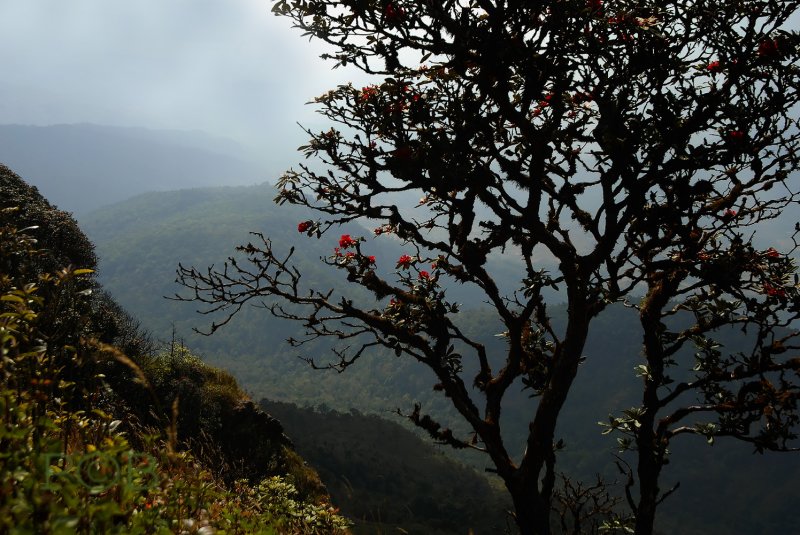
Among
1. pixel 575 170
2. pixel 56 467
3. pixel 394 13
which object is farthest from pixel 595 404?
pixel 56 467

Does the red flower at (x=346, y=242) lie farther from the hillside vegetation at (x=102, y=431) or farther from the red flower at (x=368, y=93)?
→ the hillside vegetation at (x=102, y=431)

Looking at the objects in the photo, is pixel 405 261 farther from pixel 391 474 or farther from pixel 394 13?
pixel 391 474

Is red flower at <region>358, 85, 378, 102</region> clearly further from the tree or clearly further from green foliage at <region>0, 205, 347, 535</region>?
green foliage at <region>0, 205, 347, 535</region>

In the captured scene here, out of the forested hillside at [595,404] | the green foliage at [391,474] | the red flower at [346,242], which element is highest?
the forested hillside at [595,404]

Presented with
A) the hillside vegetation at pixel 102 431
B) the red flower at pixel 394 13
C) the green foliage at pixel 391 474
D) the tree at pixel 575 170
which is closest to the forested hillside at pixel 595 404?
the green foliage at pixel 391 474

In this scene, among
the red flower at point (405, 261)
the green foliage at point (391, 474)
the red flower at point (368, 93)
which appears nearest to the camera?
the red flower at point (368, 93)

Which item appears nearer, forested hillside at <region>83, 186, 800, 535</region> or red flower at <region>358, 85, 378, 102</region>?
red flower at <region>358, 85, 378, 102</region>

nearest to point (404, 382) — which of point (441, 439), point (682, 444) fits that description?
point (682, 444)

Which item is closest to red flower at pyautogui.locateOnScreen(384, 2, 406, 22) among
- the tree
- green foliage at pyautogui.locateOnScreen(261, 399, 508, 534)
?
the tree

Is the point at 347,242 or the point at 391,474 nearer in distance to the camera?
the point at 347,242

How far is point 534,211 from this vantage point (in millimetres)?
5105

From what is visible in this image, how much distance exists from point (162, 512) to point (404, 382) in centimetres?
16812

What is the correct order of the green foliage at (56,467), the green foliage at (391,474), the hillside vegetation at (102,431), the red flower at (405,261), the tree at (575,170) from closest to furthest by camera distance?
the green foliage at (56,467), the hillside vegetation at (102,431), the tree at (575,170), the red flower at (405,261), the green foliage at (391,474)

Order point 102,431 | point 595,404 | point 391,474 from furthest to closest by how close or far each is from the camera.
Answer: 1. point 595,404
2. point 391,474
3. point 102,431
